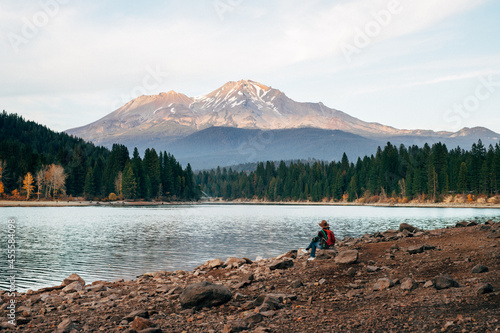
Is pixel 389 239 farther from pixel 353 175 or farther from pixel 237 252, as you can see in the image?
pixel 353 175

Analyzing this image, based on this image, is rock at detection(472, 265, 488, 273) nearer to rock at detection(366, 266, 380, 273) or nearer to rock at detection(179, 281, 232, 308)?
rock at detection(366, 266, 380, 273)

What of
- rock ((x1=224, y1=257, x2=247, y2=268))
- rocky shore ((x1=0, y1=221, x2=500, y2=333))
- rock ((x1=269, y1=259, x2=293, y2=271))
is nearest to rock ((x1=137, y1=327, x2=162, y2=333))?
rocky shore ((x1=0, y1=221, x2=500, y2=333))

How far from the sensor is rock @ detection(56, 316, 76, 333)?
12.0m

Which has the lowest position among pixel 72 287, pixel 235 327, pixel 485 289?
pixel 72 287

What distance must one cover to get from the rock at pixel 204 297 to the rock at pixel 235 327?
6.95ft

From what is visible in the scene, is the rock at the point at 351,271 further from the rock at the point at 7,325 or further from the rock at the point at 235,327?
the rock at the point at 7,325

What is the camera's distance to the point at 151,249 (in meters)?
36.1

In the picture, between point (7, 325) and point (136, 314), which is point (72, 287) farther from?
point (136, 314)

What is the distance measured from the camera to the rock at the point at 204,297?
1385 cm

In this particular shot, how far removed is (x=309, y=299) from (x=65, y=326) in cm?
766

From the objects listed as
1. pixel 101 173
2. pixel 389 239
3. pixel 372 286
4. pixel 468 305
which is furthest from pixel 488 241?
pixel 101 173

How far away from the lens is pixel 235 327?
1119 cm

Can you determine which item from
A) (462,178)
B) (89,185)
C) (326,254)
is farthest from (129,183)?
(326,254)

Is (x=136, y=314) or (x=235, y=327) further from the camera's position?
(x=136, y=314)
